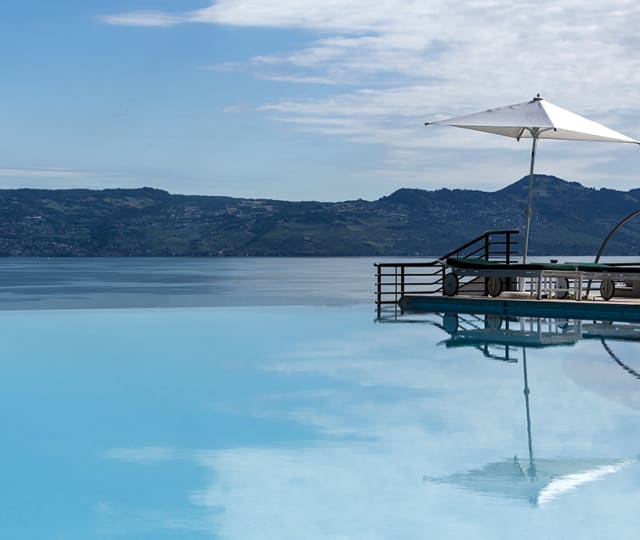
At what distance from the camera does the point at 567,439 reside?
852cm

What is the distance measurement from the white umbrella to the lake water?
13.9ft

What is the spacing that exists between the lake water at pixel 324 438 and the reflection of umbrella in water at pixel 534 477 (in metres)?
0.03

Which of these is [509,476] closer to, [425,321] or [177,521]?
[177,521]

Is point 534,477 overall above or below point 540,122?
below

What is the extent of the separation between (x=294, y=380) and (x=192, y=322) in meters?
8.63

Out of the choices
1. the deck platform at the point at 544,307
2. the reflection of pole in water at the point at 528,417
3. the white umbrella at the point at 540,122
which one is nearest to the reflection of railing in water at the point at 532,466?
the reflection of pole in water at the point at 528,417

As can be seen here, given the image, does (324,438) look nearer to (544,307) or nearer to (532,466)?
(532,466)

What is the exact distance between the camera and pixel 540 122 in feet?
57.9

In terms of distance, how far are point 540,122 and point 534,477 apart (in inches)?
459

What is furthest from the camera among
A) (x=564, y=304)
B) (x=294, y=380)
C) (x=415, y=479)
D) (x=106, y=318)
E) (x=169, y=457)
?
(x=106, y=318)

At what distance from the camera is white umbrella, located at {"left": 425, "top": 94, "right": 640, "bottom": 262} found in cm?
1777

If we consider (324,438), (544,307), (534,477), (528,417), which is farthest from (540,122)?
(534,477)

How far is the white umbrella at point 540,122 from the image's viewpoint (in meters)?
17.8

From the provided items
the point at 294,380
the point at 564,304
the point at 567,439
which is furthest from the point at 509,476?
the point at 564,304
